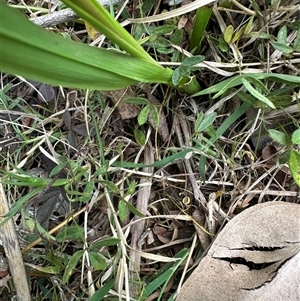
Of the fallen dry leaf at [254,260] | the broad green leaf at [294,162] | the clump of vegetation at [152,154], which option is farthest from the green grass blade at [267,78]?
the fallen dry leaf at [254,260]

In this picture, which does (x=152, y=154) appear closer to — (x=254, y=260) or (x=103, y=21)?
(x=254, y=260)

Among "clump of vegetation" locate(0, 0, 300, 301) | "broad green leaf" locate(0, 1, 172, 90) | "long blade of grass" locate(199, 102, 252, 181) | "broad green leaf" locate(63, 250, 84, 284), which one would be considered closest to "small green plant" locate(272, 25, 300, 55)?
"clump of vegetation" locate(0, 0, 300, 301)

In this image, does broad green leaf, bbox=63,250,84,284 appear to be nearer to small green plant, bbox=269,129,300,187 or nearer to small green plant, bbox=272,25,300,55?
small green plant, bbox=269,129,300,187

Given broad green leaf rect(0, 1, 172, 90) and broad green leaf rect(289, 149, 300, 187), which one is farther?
broad green leaf rect(289, 149, 300, 187)

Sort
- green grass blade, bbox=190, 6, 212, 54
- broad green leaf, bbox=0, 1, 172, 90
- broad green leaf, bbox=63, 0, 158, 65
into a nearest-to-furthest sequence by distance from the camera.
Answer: broad green leaf, bbox=0, 1, 172, 90 → broad green leaf, bbox=63, 0, 158, 65 → green grass blade, bbox=190, 6, 212, 54

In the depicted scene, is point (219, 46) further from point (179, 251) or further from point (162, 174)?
point (179, 251)

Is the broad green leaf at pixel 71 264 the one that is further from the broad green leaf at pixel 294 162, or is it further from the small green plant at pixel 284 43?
the small green plant at pixel 284 43

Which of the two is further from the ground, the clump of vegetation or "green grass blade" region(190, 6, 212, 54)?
"green grass blade" region(190, 6, 212, 54)
